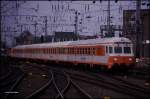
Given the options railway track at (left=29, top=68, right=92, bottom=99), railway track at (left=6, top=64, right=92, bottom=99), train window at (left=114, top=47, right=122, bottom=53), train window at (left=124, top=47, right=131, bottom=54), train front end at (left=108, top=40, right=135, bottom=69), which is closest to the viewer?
railway track at (left=6, top=64, right=92, bottom=99)

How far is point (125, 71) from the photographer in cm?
2934

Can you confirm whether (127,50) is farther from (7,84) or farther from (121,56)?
(7,84)

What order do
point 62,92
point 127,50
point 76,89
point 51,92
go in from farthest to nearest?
1. point 127,50
2. point 76,89
3. point 51,92
4. point 62,92

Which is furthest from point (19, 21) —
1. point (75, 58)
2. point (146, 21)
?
point (146, 21)

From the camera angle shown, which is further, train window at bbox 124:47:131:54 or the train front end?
train window at bbox 124:47:131:54

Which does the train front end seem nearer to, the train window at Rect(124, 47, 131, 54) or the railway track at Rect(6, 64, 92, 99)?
the train window at Rect(124, 47, 131, 54)

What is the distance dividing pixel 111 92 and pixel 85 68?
17.5 metres

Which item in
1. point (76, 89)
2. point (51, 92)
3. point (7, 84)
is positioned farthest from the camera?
point (7, 84)

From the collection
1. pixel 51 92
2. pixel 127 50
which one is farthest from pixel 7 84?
pixel 127 50

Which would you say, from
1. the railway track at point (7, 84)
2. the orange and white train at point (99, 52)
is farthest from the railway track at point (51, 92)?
the orange and white train at point (99, 52)

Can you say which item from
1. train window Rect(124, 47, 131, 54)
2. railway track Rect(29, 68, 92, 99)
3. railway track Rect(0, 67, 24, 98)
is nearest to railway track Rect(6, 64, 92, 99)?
railway track Rect(29, 68, 92, 99)

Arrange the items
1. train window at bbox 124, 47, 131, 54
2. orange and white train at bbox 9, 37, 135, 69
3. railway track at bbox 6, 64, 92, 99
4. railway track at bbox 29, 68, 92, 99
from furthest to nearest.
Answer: train window at bbox 124, 47, 131, 54, orange and white train at bbox 9, 37, 135, 69, railway track at bbox 29, 68, 92, 99, railway track at bbox 6, 64, 92, 99

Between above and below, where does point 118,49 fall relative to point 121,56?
above

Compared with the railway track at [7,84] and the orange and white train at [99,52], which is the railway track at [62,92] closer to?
the railway track at [7,84]
